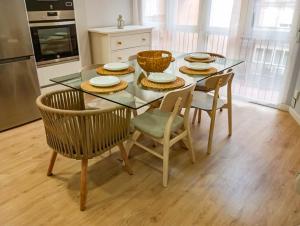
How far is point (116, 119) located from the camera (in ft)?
5.51

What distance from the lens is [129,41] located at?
3598 mm

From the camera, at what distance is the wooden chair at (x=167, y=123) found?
5.38 ft

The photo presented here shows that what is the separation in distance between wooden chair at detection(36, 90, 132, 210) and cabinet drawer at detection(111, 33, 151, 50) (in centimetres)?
182

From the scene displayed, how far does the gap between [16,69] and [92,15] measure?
60.8 inches

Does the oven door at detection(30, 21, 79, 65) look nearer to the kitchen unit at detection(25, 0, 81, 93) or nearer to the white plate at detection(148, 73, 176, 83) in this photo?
the kitchen unit at detection(25, 0, 81, 93)

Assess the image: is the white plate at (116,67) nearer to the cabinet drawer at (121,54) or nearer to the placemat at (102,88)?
the placemat at (102,88)

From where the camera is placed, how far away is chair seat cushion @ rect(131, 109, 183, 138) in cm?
181

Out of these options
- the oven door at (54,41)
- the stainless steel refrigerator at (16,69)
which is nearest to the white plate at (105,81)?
the stainless steel refrigerator at (16,69)

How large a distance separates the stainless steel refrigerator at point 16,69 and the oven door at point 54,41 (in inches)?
9.2

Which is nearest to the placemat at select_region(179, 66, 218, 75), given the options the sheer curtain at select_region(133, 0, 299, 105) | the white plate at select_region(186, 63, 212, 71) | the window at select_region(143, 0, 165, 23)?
the white plate at select_region(186, 63, 212, 71)

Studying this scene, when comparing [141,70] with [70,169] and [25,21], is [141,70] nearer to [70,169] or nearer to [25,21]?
[70,169]

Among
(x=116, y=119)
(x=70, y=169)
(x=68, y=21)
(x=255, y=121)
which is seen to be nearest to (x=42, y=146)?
(x=70, y=169)

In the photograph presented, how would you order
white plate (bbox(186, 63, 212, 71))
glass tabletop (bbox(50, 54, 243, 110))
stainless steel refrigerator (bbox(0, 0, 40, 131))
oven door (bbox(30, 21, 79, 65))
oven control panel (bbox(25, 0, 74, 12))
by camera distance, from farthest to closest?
oven door (bbox(30, 21, 79, 65))
oven control panel (bbox(25, 0, 74, 12))
stainless steel refrigerator (bbox(0, 0, 40, 131))
white plate (bbox(186, 63, 212, 71))
glass tabletop (bbox(50, 54, 243, 110))

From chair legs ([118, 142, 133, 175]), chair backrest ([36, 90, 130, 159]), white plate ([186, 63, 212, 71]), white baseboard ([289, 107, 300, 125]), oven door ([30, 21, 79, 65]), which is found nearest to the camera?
chair backrest ([36, 90, 130, 159])
